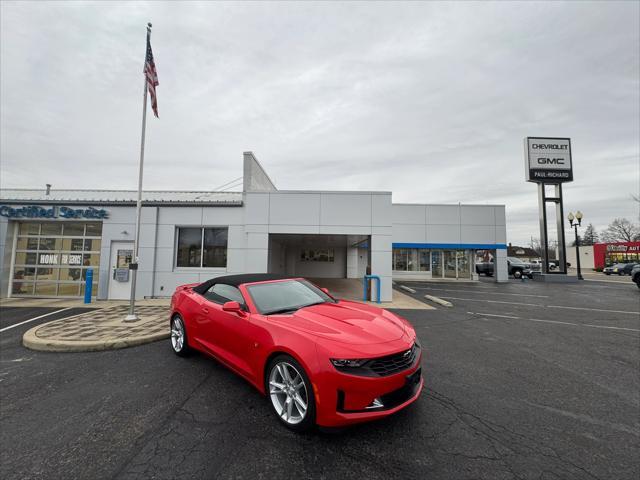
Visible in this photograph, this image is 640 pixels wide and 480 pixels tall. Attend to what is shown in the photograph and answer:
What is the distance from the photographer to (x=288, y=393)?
8.82ft

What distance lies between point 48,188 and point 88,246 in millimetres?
5296

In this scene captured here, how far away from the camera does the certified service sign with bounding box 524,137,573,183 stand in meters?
22.8

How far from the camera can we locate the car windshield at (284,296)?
343cm

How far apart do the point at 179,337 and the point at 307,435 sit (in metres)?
3.21

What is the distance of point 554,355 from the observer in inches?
194

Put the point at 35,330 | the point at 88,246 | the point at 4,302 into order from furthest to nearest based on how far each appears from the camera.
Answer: the point at 88,246
the point at 4,302
the point at 35,330

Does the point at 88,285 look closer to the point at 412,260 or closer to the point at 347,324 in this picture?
the point at 347,324

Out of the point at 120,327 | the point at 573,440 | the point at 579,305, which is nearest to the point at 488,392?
the point at 573,440

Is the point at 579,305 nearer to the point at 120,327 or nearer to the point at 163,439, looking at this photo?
the point at 163,439

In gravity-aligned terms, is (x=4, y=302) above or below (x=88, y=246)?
below

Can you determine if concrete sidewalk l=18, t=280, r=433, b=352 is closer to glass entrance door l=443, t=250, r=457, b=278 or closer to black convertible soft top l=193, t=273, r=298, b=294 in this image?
black convertible soft top l=193, t=273, r=298, b=294

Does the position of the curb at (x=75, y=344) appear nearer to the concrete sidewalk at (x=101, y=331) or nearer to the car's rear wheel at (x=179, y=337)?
the concrete sidewalk at (x=101, y=331)

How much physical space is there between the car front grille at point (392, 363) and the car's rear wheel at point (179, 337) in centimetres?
351

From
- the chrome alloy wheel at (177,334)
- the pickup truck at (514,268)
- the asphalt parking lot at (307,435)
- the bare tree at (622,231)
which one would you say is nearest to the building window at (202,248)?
the asphalt parking lot at (307,435)
